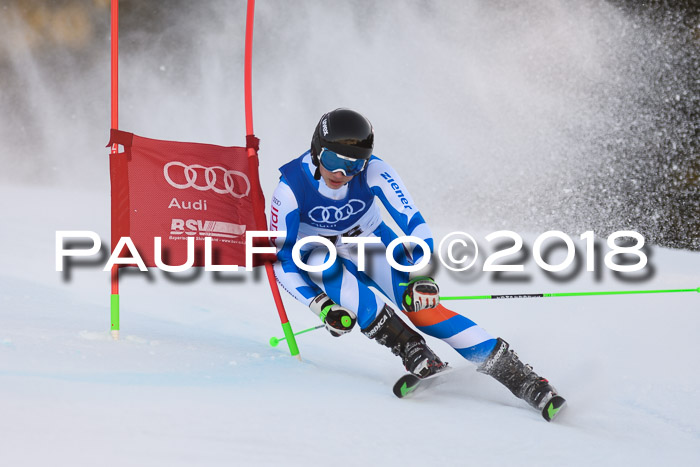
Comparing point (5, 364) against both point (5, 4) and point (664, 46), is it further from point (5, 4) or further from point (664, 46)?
point (5, 4)

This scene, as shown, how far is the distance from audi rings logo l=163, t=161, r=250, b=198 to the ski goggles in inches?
26.6

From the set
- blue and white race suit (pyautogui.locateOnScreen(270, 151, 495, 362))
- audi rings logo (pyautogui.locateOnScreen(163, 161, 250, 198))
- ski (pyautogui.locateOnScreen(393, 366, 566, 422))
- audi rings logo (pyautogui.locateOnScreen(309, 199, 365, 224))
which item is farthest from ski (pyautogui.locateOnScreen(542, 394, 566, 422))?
audi rings logo (pyautogui.locateOnScreen(163, 161, 250, 198))

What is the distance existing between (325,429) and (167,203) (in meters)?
1.66

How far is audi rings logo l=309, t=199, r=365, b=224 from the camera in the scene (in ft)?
10.8

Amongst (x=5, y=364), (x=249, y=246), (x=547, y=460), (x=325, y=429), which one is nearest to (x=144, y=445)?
(x=325, y=429)

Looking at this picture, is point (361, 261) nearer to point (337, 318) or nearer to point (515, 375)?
point (337, 318)

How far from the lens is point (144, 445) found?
5.81ft

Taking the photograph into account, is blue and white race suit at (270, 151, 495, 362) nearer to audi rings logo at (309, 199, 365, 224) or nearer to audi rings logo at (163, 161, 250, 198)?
audi rings logo at (309, 199, 365, 224)

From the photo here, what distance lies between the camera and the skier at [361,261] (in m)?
2.92

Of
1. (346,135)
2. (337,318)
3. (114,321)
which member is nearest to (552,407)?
(337,318)

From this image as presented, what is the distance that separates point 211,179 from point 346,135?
2.84 ft

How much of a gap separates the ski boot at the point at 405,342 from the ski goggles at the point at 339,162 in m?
0.64

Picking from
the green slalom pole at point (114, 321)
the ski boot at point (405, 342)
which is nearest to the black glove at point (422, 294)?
the ski boot at point (405, 342)

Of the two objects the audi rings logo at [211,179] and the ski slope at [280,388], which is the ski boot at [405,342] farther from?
the audi rings logo at [211,179]
